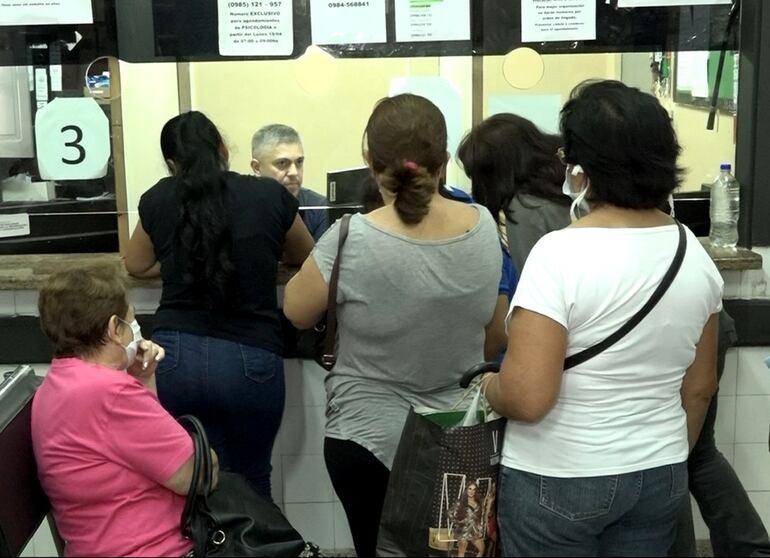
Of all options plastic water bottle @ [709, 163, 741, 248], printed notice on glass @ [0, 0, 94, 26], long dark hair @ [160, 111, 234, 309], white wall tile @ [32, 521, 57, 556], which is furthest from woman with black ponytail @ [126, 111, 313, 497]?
plastic water bottle @ [709, 163, 741, 248]

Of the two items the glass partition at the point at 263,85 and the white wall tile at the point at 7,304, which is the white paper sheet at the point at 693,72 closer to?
the glass partition at the point at 263,85

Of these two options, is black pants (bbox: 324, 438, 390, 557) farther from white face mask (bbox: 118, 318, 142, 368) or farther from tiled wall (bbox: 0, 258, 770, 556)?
tiled wall (bbox: 0, 258, 770, 556)

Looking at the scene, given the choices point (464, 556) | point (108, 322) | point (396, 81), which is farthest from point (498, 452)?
point (396, 81)

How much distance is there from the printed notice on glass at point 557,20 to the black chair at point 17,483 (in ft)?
6.06

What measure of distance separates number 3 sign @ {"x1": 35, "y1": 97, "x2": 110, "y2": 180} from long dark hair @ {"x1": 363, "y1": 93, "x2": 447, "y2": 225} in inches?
52.8

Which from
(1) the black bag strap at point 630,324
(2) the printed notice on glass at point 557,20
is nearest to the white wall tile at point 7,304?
(2) the printed notice on glass at point 557,20

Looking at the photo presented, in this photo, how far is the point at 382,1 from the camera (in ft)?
10.1

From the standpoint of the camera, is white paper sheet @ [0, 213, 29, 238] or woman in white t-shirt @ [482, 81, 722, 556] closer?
woman in white t-shirt @ [482, 81, 722, 556]

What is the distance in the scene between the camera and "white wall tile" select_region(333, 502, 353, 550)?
125 inches

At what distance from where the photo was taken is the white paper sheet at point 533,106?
3.18m

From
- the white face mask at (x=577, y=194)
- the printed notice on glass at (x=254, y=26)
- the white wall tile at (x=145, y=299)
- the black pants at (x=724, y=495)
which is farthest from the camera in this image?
the printed notice on glass at (x=254, y=26)

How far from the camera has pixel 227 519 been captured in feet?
6.63

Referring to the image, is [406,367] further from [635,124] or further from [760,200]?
[760,200]

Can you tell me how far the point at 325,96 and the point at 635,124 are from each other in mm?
1585
